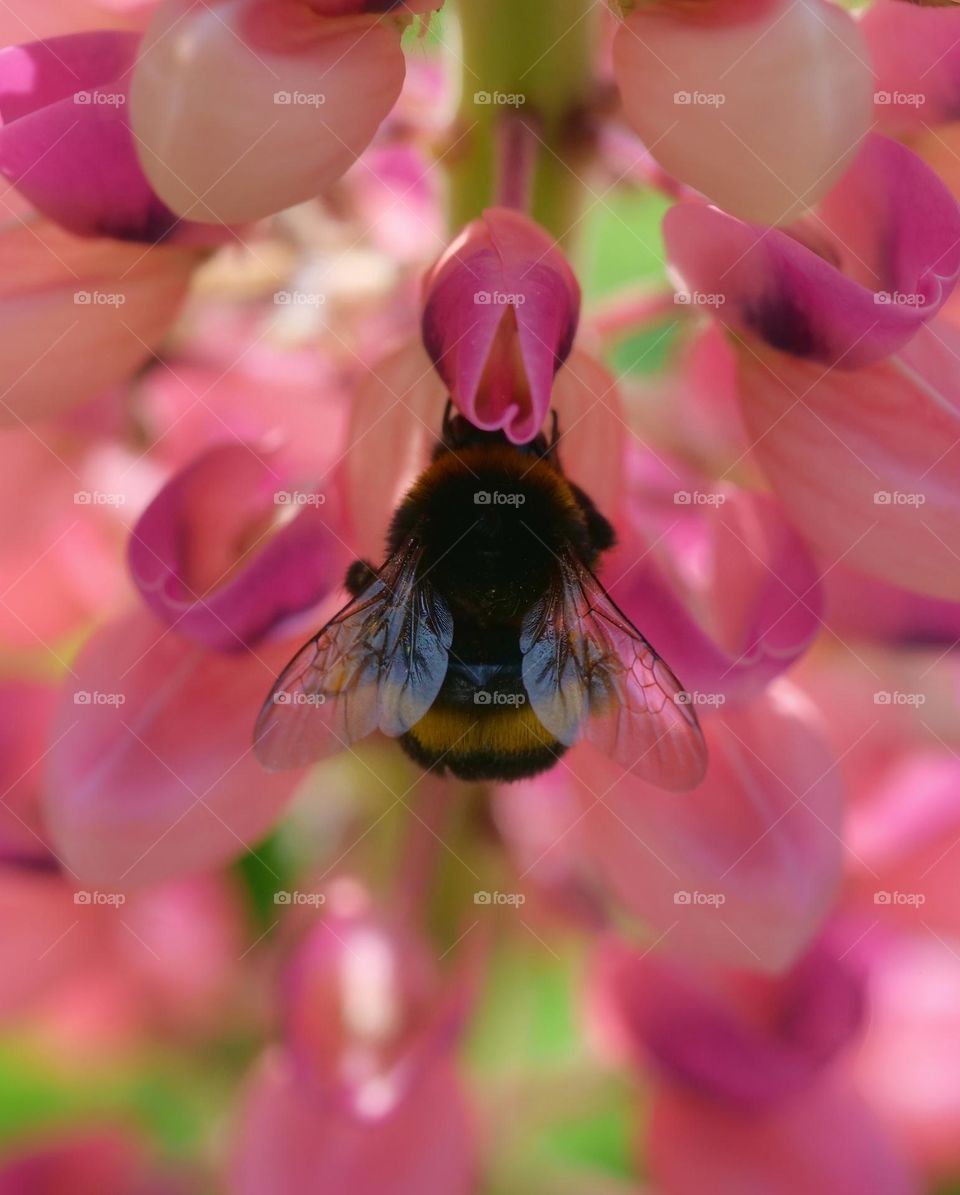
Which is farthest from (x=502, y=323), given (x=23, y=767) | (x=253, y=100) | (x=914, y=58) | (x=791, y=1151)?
(x=791, y=1151)

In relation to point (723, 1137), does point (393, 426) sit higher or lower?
higher

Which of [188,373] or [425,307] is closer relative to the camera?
[425,307]

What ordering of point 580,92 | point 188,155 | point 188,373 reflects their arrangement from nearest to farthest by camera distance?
point 188,155 < point 580,92 < point 188,373

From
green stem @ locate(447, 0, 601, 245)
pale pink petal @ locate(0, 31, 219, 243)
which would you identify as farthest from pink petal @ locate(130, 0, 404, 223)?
green stem @ locate(447, 0, 601, 245)

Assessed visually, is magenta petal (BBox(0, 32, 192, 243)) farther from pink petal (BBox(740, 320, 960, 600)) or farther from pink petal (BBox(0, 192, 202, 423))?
pink petal (BBox(740, 320, 960, 600))

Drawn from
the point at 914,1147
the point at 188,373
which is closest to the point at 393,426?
the point at 188,373

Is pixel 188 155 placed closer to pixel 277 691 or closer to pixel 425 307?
pixel 425 307
